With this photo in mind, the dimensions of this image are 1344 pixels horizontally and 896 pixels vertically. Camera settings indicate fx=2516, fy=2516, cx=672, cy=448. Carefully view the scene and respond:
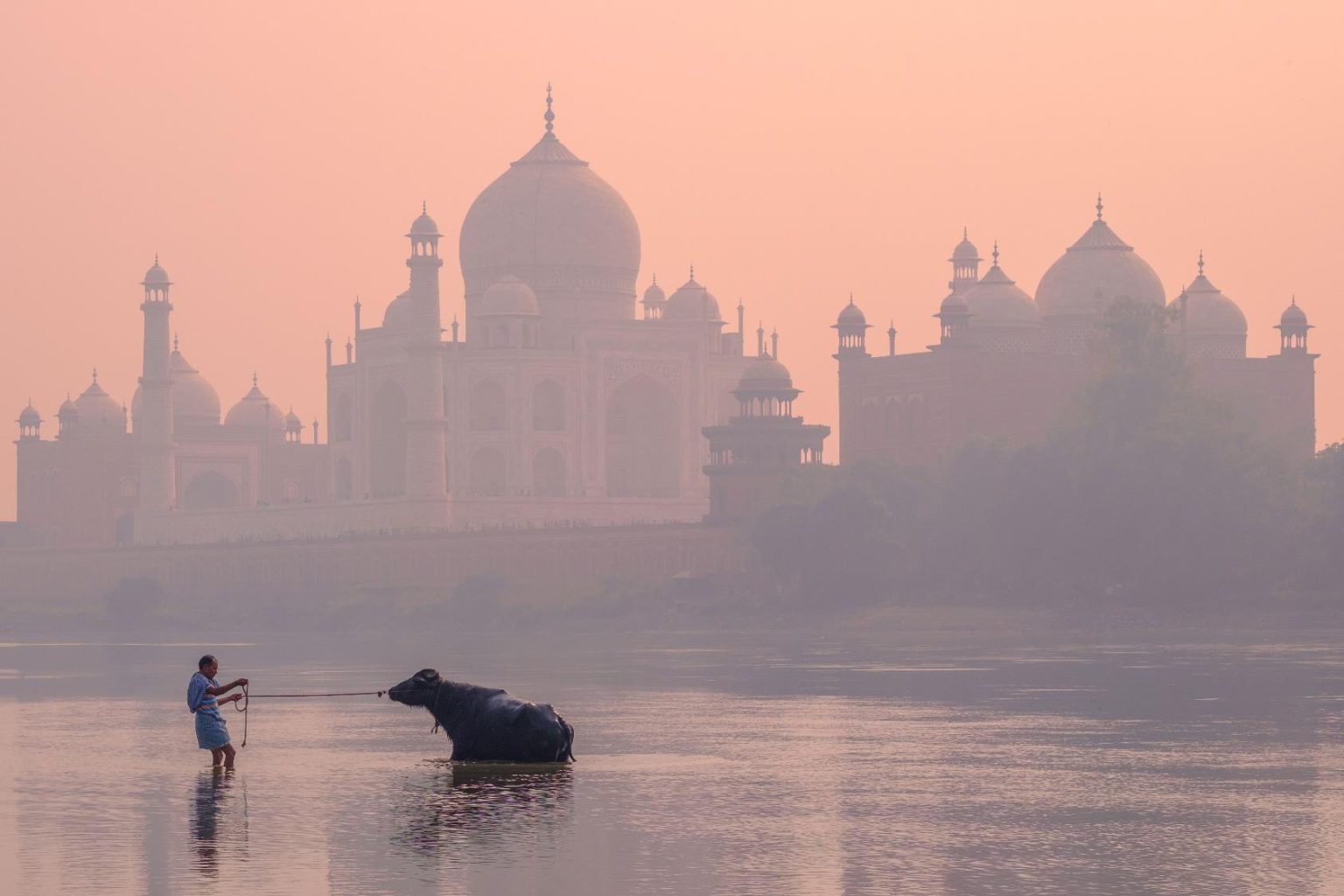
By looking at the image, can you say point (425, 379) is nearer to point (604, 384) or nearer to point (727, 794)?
point (604, 384)

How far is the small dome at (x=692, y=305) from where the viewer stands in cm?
9662

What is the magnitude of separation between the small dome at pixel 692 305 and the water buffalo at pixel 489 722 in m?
75.2

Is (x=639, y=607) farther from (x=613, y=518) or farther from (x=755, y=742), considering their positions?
(x=755, y=742)

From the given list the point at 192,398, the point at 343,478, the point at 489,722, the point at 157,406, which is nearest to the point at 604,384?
the point at 343,478

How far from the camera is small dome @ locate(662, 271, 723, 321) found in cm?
9662

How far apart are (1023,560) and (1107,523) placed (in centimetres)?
326

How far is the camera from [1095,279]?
82.3 meters

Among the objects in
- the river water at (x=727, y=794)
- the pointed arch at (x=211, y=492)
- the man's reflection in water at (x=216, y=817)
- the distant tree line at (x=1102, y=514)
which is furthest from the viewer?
the pointed arch at (x=211, y=492)

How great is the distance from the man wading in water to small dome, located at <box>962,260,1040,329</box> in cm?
6086

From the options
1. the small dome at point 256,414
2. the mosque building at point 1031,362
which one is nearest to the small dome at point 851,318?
the mosque building at point 1031,362

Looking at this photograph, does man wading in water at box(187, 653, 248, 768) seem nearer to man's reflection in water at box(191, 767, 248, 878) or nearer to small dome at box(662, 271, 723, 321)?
man's reflection in water at box(191, 767, 248, 878)

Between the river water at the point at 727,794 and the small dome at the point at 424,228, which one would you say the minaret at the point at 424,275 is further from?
the river water at the point at 727,794

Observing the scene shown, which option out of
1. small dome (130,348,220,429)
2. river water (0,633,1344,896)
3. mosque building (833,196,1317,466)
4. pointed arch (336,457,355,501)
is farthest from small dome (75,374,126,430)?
river water (0,633,1344,896)

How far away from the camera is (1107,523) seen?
191 feet
